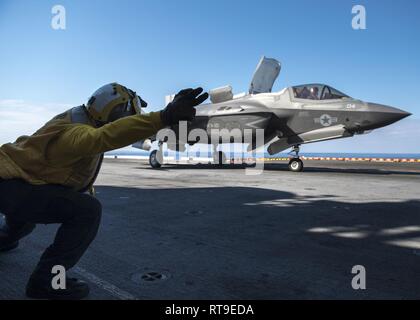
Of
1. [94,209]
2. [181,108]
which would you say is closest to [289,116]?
[94,209]

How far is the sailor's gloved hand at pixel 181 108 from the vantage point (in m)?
1.94

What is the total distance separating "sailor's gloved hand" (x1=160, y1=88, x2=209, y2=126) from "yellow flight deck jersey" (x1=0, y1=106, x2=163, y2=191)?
0.06 metres

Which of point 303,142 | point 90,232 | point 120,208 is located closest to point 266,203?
point 120,208

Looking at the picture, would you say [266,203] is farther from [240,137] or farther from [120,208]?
[240,137]

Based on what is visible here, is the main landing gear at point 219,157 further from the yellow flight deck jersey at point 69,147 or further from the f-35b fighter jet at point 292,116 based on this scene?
the yellow flight deck jersey at point 69,147

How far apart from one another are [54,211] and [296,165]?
1232 cm

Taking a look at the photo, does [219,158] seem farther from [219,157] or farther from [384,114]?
[384,114]

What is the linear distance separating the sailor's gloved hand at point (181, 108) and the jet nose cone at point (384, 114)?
1130 centimetres

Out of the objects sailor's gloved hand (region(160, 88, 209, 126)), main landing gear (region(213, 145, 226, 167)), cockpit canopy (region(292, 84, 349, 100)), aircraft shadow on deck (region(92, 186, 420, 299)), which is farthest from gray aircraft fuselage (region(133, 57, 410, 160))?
sailor's gloved hand (region(160, 88, 209, 126))

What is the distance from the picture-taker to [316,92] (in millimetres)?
12883

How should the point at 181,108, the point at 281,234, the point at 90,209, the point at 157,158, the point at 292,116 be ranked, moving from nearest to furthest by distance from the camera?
the point at 181,108
the point at 90,209
the point at 281,234
the point at 292,116
the point at 157,158

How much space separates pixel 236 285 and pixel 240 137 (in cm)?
1257

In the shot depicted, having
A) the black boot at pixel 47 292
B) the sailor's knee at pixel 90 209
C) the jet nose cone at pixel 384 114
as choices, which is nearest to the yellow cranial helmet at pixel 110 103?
the sailor's knee at pixel 90 209

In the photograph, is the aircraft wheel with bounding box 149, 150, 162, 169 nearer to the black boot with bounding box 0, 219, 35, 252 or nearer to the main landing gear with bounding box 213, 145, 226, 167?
the main landing gear with bounding box 213, 145, 226, 167
